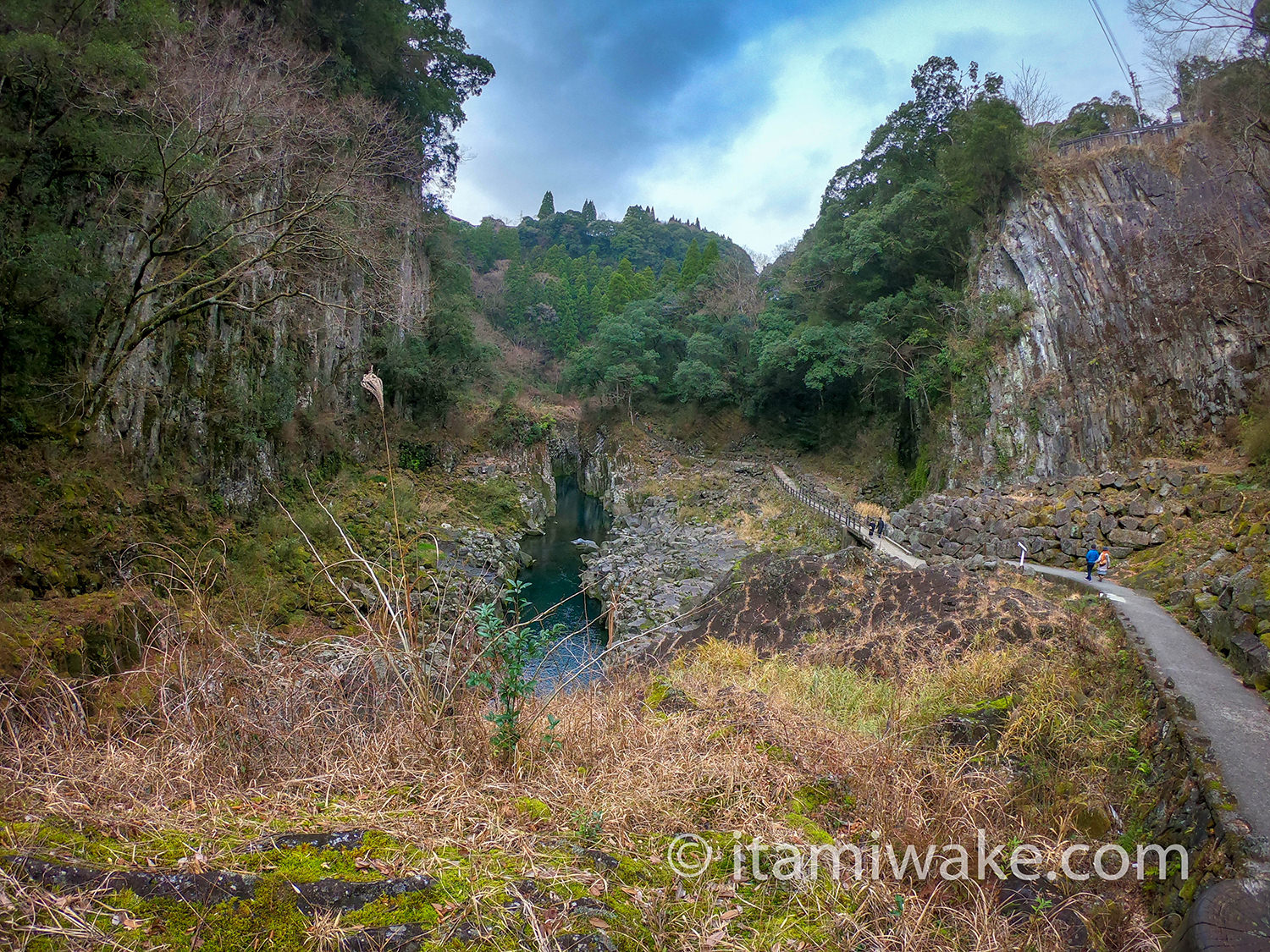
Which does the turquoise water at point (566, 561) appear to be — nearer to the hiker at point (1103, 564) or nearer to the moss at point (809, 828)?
the moss at point (809, 828)

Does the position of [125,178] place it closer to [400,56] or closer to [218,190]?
[218,190]

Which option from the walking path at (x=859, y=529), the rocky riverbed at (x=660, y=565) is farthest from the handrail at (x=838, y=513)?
the rocky riverbed at (x=660, y=565)

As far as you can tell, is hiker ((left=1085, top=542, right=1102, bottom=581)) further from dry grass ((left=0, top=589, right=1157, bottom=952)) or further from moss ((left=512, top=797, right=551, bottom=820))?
moss ((left=512, top=797, right=551, bottom=820))

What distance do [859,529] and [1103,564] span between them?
21.1ft

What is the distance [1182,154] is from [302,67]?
1033 inches

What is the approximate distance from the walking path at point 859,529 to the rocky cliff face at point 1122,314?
4229mm

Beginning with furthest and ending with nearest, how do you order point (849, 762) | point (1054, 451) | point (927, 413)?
point (927, 413) < point (1054, 451) < point (849, 762)

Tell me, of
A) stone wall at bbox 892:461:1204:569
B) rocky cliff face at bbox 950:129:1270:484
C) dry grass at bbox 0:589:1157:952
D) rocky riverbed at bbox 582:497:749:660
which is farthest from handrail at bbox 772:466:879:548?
dry grass at bbox 0:589:1157:952

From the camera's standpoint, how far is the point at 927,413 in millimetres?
22828

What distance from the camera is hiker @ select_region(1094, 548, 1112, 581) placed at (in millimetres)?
11366

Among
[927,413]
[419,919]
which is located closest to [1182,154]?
[927,413]

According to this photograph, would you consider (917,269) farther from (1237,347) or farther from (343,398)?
(343,398)

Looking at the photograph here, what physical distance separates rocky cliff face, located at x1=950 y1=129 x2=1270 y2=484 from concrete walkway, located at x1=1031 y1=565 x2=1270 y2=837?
1087 centimetres

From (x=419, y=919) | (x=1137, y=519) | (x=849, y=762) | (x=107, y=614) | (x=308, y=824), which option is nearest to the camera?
(x=419, y=919)
